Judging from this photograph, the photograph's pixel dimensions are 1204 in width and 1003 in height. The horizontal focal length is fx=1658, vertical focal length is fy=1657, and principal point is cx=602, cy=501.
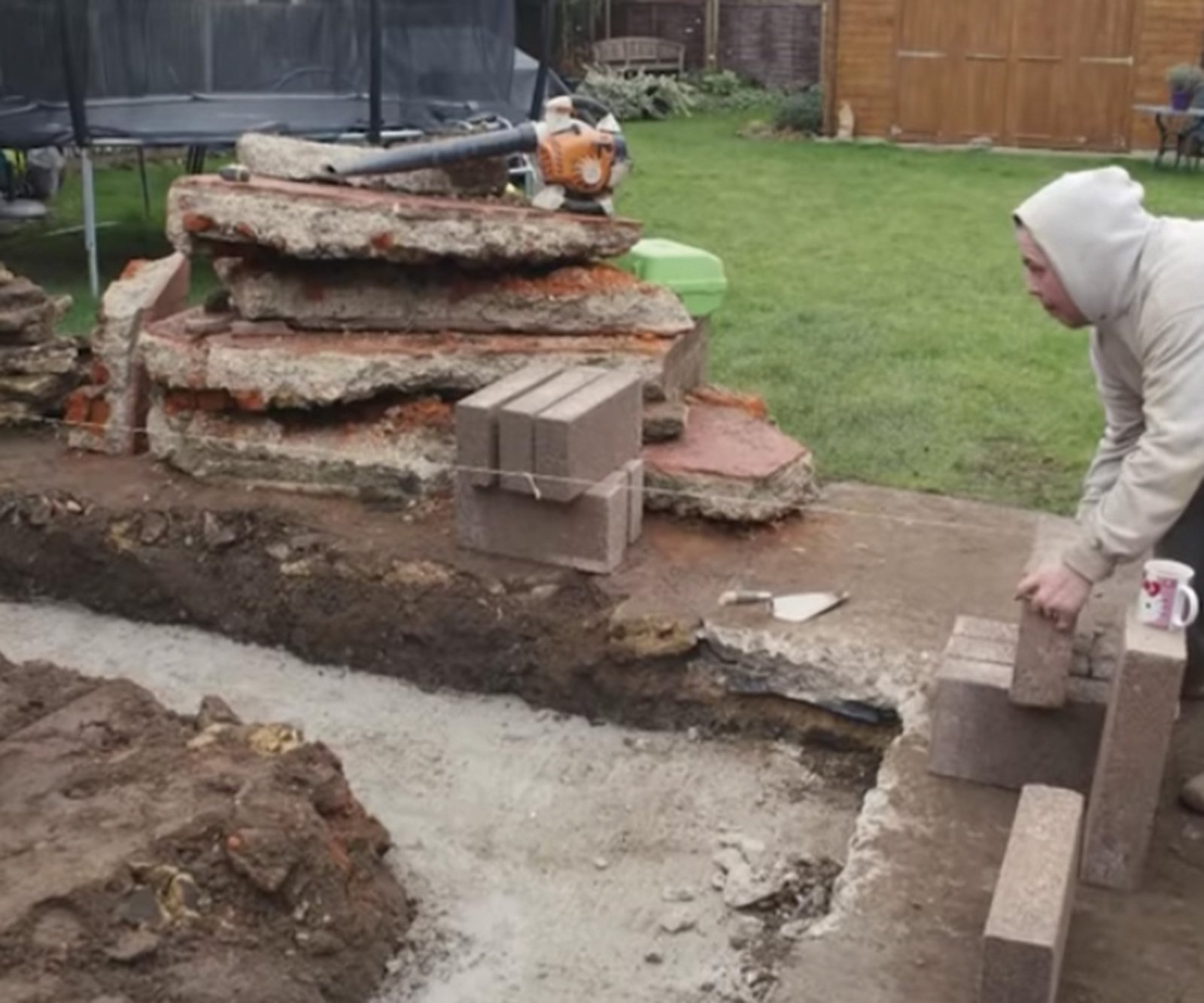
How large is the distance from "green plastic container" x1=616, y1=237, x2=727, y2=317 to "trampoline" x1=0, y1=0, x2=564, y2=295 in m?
3.90

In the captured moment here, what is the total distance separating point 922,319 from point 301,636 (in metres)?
5.03

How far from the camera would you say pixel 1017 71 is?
18.3m

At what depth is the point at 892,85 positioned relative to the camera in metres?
18.8

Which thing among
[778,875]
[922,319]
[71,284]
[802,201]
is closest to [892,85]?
[802,201]

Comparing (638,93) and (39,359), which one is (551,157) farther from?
(638,93)

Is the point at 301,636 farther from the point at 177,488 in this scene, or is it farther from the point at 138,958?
the point at 138,958

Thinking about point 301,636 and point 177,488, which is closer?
point 301,636

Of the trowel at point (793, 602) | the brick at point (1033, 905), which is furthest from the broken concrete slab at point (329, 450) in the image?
the brick at point (1033, 905)

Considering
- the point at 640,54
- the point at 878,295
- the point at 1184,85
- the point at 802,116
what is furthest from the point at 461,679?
the point at 640,54

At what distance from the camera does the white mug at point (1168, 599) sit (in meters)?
3.50

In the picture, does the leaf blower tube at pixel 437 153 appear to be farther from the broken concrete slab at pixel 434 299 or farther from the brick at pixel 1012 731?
the brick at pixel 1012 731

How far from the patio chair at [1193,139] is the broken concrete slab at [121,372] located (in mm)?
12649

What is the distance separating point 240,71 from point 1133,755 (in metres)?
8.32

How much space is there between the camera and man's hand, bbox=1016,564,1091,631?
3.70m
